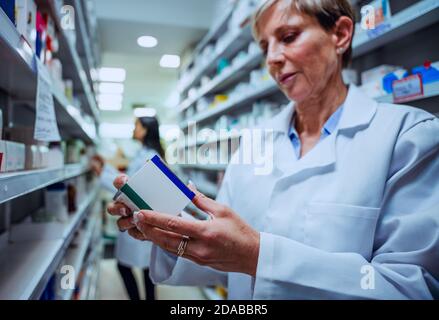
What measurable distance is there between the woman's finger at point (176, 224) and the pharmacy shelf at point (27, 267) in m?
0.38

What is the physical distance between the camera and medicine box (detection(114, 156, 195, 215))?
68cm

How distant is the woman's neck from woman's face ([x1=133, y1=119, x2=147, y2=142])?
1742 mm

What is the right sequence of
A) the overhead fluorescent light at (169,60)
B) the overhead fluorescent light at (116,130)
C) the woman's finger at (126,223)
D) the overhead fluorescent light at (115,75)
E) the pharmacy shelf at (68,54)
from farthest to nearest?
the overhead fluorescent light at (116,130)
the overhead fluorescent light at (169,60)
the overhead fluorescent light at (115,75)
the pharmacy shelf at (68,54)
the woman's finger at (126,223)

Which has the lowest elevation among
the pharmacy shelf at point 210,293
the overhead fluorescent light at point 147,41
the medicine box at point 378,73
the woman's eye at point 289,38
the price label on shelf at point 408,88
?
the pharmacy shelf at point 210,293

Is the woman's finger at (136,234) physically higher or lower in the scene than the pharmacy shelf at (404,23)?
lower

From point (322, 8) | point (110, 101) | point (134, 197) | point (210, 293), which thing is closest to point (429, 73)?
point (322, 8)

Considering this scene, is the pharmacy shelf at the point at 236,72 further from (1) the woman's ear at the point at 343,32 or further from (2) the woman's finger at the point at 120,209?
(2) the woman's finger at the point at 120,209

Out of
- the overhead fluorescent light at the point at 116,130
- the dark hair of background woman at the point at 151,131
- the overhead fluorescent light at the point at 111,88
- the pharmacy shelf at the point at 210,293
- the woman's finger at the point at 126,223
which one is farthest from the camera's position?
the overhead fluorescent light at the point at 116,130

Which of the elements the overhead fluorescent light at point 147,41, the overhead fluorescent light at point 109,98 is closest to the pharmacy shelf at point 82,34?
the overhead fluorescent light at point 147,41

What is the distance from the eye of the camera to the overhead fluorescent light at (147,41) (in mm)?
2767

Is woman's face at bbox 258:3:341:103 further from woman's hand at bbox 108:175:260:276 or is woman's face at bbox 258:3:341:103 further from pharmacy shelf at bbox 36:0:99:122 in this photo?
pharmacy shelf at bbox 36:0:99:122

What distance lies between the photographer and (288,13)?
3.08 ft

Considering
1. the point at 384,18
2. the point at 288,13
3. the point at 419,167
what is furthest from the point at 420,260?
the point at 384,18

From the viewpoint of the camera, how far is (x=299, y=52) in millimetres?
935
